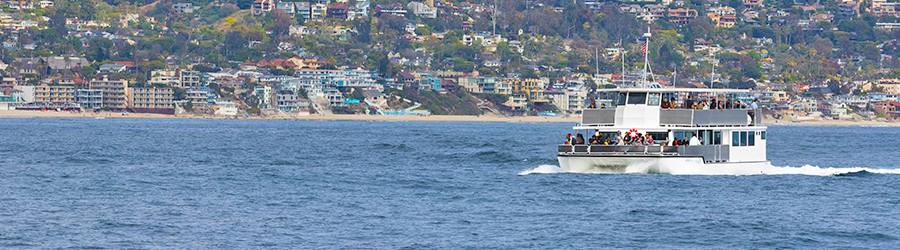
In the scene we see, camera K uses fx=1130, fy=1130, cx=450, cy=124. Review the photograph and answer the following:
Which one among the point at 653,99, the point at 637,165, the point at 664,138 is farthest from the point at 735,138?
the point at 637,165

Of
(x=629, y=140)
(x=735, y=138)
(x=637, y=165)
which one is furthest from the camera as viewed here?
(x=735, y=138)

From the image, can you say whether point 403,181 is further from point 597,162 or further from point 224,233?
point 224,233

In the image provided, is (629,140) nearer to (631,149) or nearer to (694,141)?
(631,149)

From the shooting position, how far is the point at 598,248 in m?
28.1

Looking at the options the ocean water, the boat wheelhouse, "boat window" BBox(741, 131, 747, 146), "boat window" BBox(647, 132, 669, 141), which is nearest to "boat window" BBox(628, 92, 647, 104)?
the boat wheelhouse

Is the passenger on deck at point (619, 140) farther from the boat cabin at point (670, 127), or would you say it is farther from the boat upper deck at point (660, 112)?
the boat upper deck at point (660, 112)

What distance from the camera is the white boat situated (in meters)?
42.6


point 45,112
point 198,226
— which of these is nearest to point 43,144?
point 198,226

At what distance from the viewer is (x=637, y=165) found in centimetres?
4300

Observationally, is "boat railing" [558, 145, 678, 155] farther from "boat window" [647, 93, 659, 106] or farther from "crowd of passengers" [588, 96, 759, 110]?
"boat window" [647, 93, 659, 106]

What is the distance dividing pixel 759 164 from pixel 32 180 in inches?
1158

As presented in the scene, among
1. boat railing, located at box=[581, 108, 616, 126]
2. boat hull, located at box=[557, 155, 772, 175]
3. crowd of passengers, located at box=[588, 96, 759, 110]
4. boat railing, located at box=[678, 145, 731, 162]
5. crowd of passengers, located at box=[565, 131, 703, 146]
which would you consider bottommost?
boat hull, located at box=[557, 155, 772, 175]

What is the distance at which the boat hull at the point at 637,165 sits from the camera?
42.6 metres

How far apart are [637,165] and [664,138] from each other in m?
1.94
